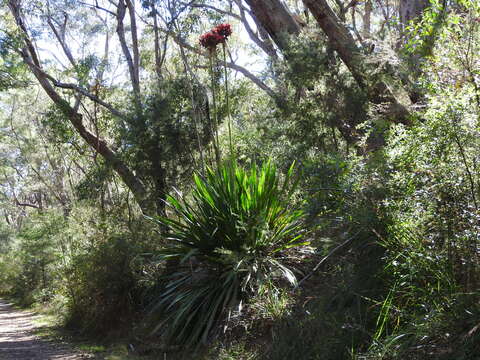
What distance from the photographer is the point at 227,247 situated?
21.0 feet

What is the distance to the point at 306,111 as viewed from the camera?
31.3 feet

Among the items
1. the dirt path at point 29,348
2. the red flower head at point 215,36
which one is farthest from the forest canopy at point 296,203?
the dirt path at point 29,348

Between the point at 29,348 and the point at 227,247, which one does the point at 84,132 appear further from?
the point at 227,247

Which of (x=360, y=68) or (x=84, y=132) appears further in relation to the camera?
(x=84, y=132)

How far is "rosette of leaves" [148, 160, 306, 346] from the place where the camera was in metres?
5.99

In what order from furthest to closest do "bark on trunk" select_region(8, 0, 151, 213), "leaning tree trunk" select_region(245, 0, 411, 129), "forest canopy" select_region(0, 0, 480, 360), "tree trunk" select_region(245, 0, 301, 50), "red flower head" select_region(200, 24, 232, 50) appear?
"tree trunk" select_region(245, 0, 301, 50) → "bark on trunk" select_region(8, 0, 151, 213) → "leaning tree trunk" select_region(245, 0, 411, 129) → "red flower head" select_region(200, 24, 232, 50) → "forest canopy" select_region(0, 0, 480, 360)

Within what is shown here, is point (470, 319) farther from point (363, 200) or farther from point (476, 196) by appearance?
point (363, 200)

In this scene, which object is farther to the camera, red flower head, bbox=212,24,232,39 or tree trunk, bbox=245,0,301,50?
tree trunk, bbox=245,0,301,50

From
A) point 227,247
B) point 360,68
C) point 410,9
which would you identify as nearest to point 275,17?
point 360,68

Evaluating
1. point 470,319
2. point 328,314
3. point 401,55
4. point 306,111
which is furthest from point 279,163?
point 470,319

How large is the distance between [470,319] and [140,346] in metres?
4.88

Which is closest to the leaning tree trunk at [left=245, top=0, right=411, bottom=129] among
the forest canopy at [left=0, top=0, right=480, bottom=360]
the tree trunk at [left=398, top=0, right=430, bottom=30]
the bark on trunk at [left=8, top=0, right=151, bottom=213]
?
the forest canopy at [left=0, top=0, right=480, bottom=360]

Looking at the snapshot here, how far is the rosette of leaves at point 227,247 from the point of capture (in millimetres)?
5992

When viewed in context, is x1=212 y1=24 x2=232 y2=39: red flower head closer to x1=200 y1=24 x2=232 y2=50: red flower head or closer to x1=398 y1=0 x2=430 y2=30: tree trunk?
x1=200 y1=24 x2=232 y2=50: red flower head
